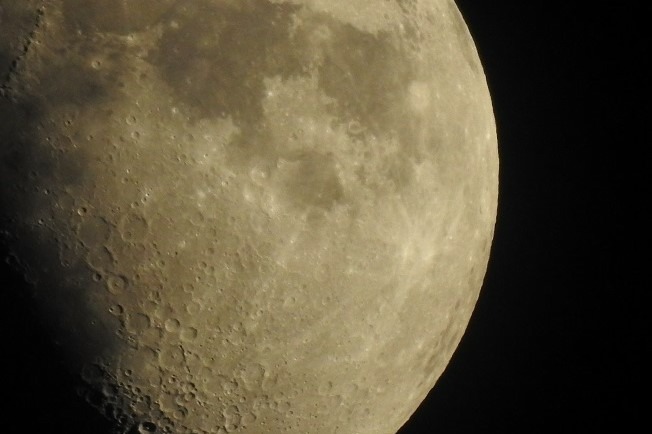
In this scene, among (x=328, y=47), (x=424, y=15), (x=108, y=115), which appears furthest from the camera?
(x=424, y=15)

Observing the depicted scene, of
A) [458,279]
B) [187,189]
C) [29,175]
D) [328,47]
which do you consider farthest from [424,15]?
→ [29,175]

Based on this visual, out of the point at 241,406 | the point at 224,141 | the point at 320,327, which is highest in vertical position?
the point at 224,141

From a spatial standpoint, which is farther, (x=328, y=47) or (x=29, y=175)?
(x=328, y=47)

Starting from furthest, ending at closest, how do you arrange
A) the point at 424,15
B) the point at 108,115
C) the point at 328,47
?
the point at 424,15
the point at 328,47
the point at 108,115

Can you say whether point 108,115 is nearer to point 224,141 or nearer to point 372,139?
point 224,141

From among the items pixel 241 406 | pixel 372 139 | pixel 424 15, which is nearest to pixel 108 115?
pixel 372 139

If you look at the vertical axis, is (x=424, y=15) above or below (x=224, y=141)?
above
